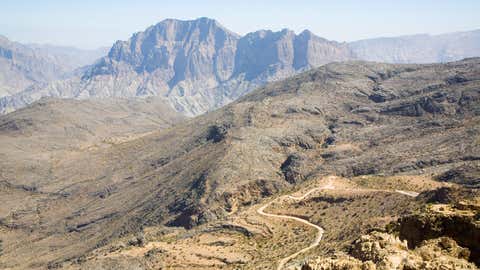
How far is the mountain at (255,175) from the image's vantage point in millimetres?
62000

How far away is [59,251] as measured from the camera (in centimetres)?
9825

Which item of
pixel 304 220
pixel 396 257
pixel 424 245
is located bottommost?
pixel 304 220

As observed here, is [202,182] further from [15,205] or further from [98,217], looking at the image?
[15,205]

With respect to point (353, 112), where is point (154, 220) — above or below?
below

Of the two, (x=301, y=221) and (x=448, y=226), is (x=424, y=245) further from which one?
(x=301, y=221)

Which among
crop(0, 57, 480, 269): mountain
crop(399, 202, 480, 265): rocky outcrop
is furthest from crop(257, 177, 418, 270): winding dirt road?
crop(399, 202, 480, 265): rocky outcrop

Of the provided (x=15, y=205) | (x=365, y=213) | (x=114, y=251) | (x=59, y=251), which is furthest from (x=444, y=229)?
(x=15, y=205)

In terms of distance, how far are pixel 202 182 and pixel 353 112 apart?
53.8m

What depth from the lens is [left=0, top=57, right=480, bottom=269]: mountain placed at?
6200 centimetres

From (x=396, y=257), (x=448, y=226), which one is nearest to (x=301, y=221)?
(x=448, y=226)

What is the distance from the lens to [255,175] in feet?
308

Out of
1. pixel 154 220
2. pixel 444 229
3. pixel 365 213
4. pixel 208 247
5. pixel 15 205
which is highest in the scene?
pixel 444 229

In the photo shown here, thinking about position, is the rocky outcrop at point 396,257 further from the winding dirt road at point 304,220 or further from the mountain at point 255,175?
the winding dirt road at point 304,220

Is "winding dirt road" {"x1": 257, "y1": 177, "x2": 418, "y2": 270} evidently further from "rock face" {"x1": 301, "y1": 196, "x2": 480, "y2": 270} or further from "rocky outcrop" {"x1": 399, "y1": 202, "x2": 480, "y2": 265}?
"rock face" {"x1": 301, "y1": 196, "x2": 480, "y2": 270}
